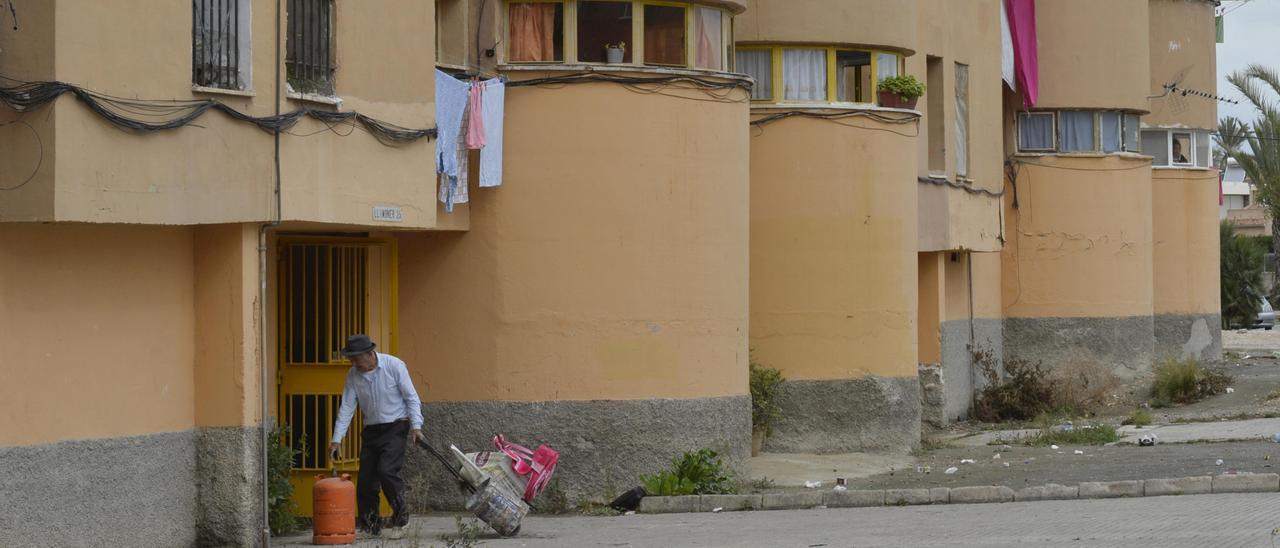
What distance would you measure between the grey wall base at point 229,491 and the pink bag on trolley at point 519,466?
1.88 meters

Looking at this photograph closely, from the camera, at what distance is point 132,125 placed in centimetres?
1196

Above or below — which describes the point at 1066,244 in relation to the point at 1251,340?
above

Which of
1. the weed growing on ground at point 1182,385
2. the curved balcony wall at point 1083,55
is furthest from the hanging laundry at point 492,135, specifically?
the weed growing on ground at point 1182,385

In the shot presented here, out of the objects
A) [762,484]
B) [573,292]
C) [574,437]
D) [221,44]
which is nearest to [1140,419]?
[762,484]

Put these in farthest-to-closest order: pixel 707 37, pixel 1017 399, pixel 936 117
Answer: pixel 1017 399, pixel 936 117, pixel 707 37

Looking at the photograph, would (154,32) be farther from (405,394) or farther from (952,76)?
(952,76)

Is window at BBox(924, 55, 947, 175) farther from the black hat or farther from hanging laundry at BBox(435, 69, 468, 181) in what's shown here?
the black hat

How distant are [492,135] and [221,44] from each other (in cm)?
367

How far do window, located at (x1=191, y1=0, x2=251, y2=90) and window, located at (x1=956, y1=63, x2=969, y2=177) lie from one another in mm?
15743

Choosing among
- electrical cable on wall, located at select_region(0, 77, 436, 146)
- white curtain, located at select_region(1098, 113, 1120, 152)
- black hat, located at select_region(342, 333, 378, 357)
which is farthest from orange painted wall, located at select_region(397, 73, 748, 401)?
white curtain, located at select_region(1098, 113, 1120, 152)

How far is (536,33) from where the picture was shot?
1688 cm

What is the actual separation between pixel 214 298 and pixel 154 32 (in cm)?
220

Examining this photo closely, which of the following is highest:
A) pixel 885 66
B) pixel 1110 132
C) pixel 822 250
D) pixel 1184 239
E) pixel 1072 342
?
pixel 1110 132

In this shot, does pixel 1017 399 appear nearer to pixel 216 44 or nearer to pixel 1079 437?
pixel 1079 437
